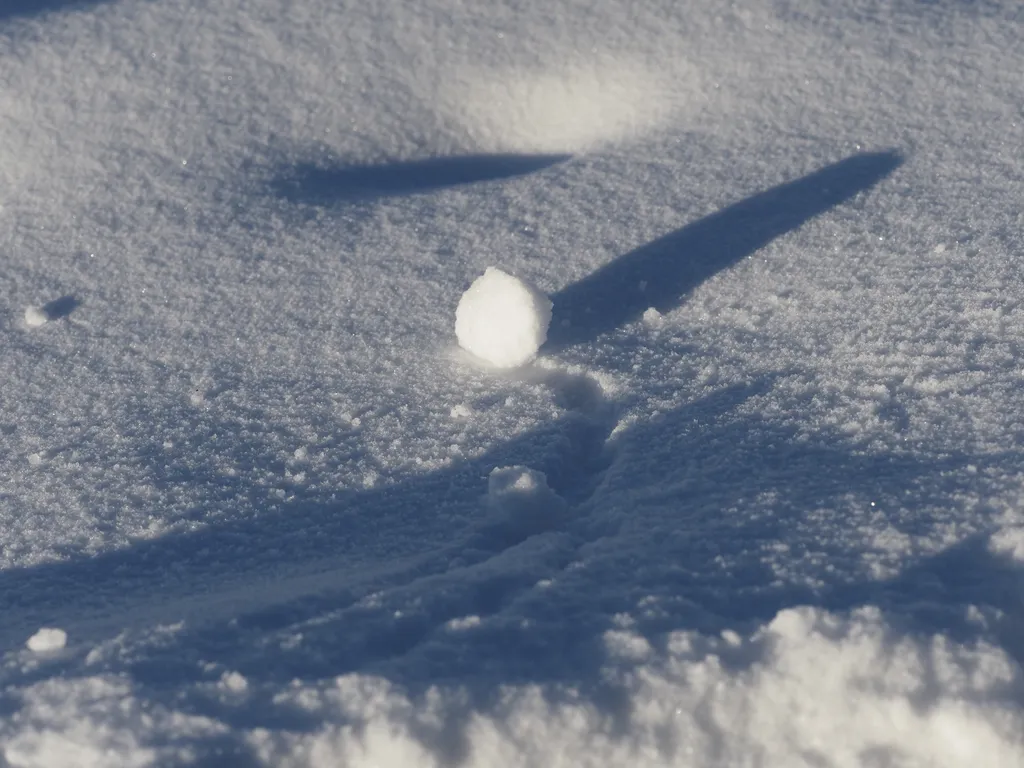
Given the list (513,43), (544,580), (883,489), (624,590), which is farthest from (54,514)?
(513,43)

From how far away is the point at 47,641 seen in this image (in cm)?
186

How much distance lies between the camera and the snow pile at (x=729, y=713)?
1.61 metres

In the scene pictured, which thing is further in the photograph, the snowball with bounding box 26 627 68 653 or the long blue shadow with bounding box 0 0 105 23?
the long blue shadow with bounding box 0 0 105 23

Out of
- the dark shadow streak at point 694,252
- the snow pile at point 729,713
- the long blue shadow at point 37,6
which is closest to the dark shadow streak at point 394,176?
the dark shadow streak at point 694,252

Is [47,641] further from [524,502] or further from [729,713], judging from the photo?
[729,713]

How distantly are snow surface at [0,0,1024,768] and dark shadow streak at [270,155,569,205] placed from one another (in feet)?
0.05

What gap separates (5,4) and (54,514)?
2.53m

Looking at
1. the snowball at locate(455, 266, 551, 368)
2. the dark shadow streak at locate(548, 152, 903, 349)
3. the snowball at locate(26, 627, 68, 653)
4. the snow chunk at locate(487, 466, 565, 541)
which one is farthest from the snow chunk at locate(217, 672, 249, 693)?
the dark shadow streak at locate(548, 152, 903, 349)

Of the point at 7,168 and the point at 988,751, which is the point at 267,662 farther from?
the point at 7,168

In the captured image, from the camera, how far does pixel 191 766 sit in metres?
1.59

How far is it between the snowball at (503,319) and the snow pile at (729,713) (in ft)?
3.24

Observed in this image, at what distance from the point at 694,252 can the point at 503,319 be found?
711 millimetres

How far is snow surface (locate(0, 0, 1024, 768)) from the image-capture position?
65.9 inches

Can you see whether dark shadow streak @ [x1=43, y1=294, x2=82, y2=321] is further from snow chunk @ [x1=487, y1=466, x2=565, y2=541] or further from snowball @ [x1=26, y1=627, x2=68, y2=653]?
snow chunk @ [x1=487, y1=466, x2=565, y2=541]
